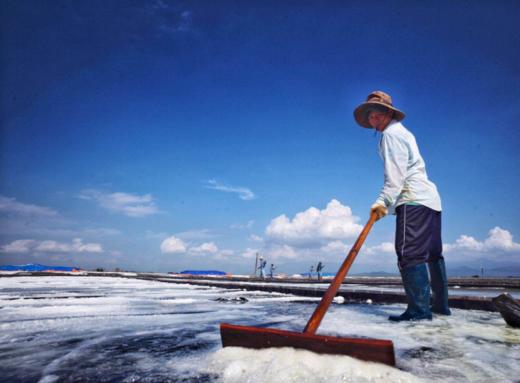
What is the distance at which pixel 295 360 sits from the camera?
1296mm

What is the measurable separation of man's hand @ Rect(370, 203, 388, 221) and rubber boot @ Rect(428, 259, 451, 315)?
947 millimetres

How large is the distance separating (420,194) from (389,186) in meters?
0.31

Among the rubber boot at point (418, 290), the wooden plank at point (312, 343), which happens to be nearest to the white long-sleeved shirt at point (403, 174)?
the rubber boot at point (418, 290)

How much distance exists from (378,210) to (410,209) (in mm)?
409

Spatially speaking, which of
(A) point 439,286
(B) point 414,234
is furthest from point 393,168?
(A) point 439,286

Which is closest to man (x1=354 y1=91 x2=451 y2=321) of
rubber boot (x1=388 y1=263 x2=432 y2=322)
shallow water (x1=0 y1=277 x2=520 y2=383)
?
rubber boot (x1=388 y1=263 x2=432 y2=322)

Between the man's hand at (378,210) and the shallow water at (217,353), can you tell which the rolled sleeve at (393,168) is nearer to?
the man's hand at (378,210)

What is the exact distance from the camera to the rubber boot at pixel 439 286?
2.87 m

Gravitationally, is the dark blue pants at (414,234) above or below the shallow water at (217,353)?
above

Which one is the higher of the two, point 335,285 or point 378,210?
point 378,210

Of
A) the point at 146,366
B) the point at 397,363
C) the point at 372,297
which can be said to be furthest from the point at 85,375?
the point at 372,297

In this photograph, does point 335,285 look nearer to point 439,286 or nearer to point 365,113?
point 439,286

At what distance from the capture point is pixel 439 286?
2.90 m

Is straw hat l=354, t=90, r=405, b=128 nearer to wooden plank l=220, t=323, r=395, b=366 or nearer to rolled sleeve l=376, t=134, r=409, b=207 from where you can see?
rolled sleeve l=376, t=134, r=409, b=207
